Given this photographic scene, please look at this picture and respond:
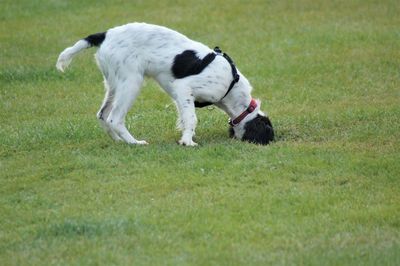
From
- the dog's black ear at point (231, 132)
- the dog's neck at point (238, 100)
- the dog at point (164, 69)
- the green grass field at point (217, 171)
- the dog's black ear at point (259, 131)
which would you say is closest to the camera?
the green grass field at point (217, 171)

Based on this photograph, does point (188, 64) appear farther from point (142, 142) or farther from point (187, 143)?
point (142, 142)

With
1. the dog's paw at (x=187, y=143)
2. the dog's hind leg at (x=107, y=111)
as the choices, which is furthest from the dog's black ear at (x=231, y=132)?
Answer: the dog's hind leg at (x=107, y=111)

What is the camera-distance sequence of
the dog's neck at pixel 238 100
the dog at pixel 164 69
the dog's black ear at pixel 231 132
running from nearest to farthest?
the dog at pixel 164 69, the dog's neck at pixel 238 100, the dog's black ear at pixel 231 132

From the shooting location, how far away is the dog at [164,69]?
9.44m

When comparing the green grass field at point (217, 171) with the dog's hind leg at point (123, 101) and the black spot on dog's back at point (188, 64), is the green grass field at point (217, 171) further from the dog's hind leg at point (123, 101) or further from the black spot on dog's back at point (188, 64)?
the black spot on dog's back at point (188, 64)

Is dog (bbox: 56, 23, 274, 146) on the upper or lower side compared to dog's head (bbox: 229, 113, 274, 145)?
upper

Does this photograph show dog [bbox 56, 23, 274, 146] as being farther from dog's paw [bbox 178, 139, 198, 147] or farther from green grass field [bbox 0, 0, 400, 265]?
green grass field [bbox 0, 0, 400, 265]

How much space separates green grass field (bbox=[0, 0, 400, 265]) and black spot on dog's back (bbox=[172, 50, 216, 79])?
824 mm

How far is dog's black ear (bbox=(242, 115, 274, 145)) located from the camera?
9594 millimetres

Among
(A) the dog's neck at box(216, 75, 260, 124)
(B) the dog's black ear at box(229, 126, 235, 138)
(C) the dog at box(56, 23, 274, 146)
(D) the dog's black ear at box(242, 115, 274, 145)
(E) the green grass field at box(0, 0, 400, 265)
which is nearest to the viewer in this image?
(E) the green grass field at box(0, 0, 400, 265)

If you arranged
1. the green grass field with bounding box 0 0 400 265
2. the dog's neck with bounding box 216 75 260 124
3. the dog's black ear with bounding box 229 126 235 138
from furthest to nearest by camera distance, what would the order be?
the dog's black ear with bounding box 229 126 235 138
the dog's neck with bounding box 216 75 260 124
the green grass field with bounding box 0 0 400 265

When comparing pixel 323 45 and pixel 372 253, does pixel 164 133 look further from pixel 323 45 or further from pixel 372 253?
pixel 323 45

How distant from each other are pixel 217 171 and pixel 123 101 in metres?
1.60

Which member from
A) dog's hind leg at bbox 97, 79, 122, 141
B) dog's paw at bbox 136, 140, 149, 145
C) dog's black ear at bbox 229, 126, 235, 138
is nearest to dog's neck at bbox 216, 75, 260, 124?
dog's black ear at bbox 229, 126, 235, 138
